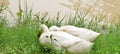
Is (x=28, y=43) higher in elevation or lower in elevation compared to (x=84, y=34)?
lower

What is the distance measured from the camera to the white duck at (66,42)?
2.92 meters

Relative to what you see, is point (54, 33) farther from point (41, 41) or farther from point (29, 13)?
point (29, 13)

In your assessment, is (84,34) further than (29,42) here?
No

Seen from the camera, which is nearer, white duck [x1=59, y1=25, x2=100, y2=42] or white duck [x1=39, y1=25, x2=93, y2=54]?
white duck [x1=39, y1=25, x2=93, y2=54]

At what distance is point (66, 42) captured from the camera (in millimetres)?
2945

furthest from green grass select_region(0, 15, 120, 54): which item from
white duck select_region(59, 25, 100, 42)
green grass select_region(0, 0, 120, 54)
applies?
white duck select_region(59, 25, 100, 42)

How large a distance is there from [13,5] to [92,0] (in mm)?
1149

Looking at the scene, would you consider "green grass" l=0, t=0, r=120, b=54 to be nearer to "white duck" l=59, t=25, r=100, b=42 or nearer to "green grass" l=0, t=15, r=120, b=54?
"green grass" l=0, t=15, r=120, b=54

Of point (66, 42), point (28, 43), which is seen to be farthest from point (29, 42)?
point (66, 42)

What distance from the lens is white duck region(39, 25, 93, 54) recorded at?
2924 mm

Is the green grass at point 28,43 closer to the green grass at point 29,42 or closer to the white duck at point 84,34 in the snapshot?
the green grass at point 29,42

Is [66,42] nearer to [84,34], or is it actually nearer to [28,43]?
[84,34]

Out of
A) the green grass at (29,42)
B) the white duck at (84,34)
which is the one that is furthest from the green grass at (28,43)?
the white duck at (84,34)

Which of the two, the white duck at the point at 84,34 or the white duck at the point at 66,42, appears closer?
the white duck at the point at 66,42
